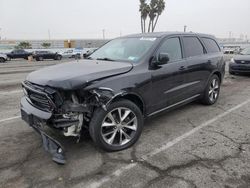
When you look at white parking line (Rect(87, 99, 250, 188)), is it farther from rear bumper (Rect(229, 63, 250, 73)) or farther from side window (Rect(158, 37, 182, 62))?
rear bumper (Rect(229, 63, 250, 73))

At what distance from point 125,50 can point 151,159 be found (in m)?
2.10

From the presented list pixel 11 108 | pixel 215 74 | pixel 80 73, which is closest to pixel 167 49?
pixel 80 73

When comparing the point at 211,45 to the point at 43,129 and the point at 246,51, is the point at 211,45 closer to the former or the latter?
the point at 43,129

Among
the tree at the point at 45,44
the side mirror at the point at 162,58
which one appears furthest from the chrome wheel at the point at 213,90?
the tree at the point at 45,44

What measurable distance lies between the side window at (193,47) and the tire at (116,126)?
206 centimetres

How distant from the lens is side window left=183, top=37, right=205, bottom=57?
4949 millimetres

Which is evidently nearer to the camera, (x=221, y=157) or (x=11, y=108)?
(x=221, y=157)

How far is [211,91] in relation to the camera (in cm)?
593

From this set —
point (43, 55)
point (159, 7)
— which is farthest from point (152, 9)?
point (43, 55)

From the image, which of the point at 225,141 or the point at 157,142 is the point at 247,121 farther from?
the point at 157,142

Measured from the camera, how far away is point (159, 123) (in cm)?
473

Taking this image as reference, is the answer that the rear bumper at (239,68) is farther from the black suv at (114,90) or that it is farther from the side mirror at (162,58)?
the side mirror at (162,58)

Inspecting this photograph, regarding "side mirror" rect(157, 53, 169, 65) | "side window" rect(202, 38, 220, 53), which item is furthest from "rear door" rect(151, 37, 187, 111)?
"side window" rect(202, 38, 220, 53)

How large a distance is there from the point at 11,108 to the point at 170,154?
430 cm
